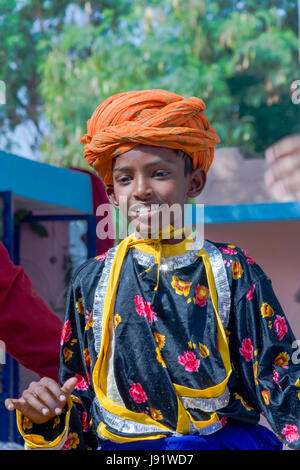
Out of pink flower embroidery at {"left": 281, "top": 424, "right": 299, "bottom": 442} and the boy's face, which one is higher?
the boy's face

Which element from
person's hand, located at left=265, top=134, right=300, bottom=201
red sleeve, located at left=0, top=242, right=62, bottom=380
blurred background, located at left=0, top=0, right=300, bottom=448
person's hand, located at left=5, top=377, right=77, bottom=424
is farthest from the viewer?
blurred background, located at left=0, top=0, right=300, bottom=448

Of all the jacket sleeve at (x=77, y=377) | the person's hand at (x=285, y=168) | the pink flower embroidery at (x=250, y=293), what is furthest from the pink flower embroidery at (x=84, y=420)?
the person's hand at (x=285, y=168)

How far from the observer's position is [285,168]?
16.3 feet

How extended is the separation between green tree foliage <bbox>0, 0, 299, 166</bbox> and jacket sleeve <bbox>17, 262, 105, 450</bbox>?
33.8 ft

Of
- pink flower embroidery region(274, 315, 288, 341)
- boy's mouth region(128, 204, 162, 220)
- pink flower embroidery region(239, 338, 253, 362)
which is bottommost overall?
pink flower embroidery region(239, 338, 253, 362)

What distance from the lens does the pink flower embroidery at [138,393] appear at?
1.66 metres

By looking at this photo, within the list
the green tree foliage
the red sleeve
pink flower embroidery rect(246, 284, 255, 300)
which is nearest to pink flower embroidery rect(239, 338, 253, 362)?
pink flower embroidery rect(246, 284, 255, 300)

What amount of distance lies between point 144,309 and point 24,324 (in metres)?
0.66

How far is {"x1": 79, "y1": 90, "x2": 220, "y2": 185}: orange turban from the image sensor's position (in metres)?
1.72

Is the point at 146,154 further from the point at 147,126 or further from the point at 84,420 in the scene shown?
the point at 84,420

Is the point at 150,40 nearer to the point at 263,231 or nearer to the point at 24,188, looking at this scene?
the point at 24,188

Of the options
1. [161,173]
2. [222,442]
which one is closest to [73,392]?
[222,442]

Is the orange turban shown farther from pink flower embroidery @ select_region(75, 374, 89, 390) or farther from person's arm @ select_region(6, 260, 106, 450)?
pink flower embroidery @ select_region(75, 374, 89, 390)
